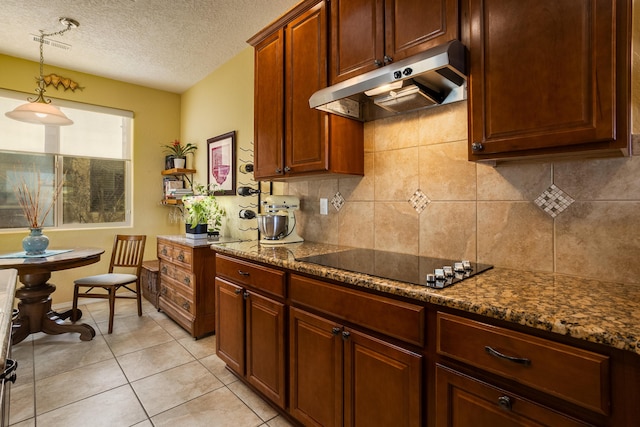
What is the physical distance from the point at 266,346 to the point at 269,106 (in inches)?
62.5

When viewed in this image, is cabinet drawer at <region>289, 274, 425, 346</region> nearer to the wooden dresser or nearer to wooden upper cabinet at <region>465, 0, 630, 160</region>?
wooden upper cabinet at <region>465, 0, 630, 160</region>

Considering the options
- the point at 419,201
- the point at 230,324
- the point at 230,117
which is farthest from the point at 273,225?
the point at 230,117

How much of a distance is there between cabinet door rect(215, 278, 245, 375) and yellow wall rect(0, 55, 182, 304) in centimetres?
266

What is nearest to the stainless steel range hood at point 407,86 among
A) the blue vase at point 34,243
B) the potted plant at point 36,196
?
the blue vase at point 34,243

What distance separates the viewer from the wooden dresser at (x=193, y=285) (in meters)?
2.77

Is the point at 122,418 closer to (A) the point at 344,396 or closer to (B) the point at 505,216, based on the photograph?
(A) the point at 344,396

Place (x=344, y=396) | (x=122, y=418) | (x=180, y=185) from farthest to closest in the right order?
1. (x=180, y=185)
2. (x=122, y=418)
3. (x=344, y=396)

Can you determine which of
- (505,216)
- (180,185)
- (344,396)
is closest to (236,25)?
(180,185)

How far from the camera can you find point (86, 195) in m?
3.90

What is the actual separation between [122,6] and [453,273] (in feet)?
10.0

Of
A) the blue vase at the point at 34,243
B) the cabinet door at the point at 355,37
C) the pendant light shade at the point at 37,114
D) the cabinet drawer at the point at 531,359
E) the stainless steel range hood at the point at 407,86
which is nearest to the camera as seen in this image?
the cabinet drawer at the point at 531,359

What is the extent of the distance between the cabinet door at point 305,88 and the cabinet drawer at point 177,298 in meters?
1.64

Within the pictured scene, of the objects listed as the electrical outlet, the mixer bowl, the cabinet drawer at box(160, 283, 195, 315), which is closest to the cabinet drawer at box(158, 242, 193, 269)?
the cabinet drawer at box(160, 283, 195, 315)

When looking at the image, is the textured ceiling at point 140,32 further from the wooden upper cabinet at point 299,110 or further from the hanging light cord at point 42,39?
the wooden upper cabinet at point 299,110
